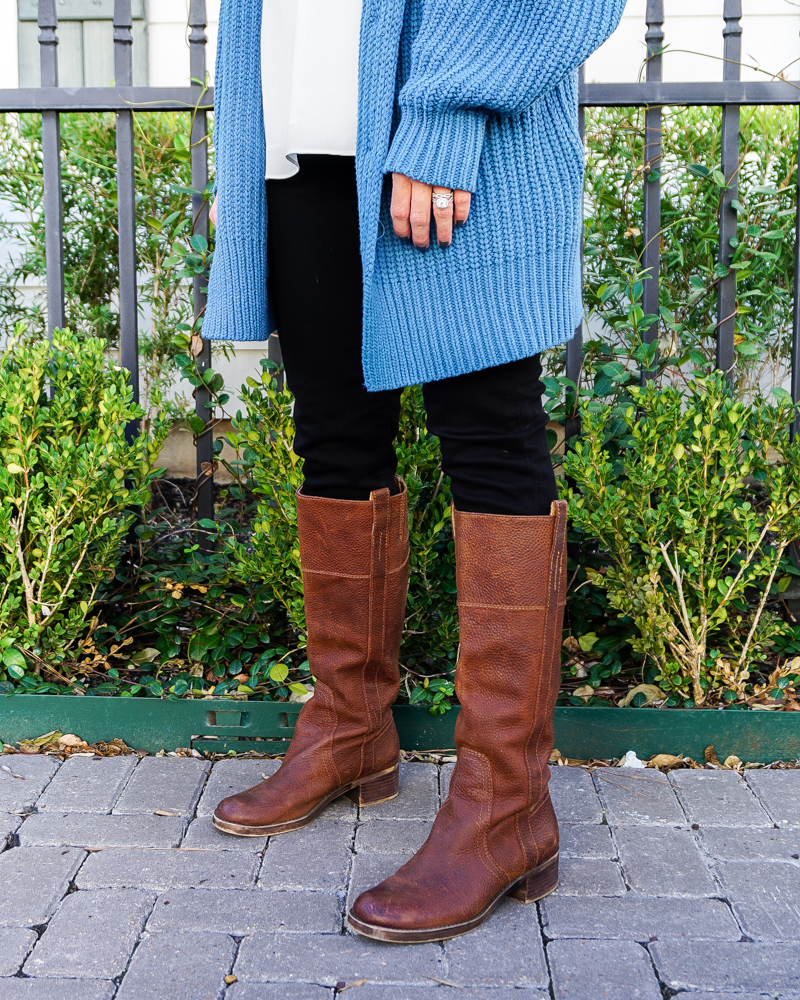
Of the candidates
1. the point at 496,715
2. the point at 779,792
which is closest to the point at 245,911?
the point at 496,715

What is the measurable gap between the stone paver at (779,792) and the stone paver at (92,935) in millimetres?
1149

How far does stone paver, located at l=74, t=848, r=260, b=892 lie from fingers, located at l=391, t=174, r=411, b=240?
1.07 meters

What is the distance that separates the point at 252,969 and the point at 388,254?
40.9 inches

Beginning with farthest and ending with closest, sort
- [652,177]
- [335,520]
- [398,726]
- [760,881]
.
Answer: [652,177] < [398,726] < [335,520] < [760,881]

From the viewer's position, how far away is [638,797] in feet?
5.79

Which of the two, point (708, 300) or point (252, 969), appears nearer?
point (252, 969)

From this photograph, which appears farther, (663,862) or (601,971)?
(663,862)

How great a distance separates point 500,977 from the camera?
125 cm

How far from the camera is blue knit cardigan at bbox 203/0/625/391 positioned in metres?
1.18

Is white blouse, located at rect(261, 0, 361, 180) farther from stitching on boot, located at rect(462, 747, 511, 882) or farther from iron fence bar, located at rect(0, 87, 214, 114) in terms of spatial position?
stitching on boot, located at rect(462, 747, 511, 882)

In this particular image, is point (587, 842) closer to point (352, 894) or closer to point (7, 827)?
point (352, 894)

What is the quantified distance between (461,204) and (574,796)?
45.5 inches

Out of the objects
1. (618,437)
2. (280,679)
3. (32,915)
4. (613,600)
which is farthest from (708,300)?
(32,915)

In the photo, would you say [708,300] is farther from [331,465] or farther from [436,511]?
[331,465]
